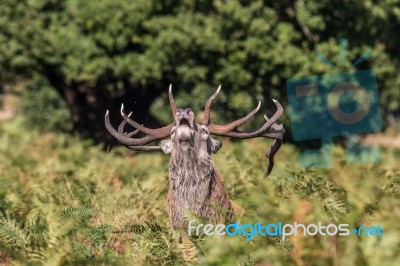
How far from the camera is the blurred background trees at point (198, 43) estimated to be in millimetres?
20750

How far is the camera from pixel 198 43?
20.9m

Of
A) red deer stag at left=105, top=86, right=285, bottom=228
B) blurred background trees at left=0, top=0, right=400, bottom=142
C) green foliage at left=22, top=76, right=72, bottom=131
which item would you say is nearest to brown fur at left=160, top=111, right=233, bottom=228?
red deer stag at left=105, top=86, right=285, bottom=228

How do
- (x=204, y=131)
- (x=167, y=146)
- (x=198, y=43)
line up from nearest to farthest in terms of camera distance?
(x=204, y=131) < (x=167, y=146) < (x=198, y=43)

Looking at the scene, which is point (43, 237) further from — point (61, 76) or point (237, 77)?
point (61, 76)

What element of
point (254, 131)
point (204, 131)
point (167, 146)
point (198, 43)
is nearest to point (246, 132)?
point (254, 131)

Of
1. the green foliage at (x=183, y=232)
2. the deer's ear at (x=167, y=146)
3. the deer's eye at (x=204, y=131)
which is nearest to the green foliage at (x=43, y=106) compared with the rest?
the green foliage at (x=183, y=232)

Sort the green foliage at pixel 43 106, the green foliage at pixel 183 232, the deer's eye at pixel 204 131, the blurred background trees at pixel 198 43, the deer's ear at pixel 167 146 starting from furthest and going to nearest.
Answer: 1. the green foliage at pixel 43 106
2. the blurred background trees at pixel 198 43
3. the deer's ear at pixel 167 146
4. the deer's eye at pixel 204 131
5. the green foliage at pixel 183 232

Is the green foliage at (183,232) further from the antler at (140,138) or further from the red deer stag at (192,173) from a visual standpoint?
the antler at (140,138)

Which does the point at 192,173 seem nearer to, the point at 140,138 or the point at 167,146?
the point at 167,146

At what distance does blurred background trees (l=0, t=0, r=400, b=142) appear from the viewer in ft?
68.1

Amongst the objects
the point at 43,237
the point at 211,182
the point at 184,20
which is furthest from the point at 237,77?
the point at 43,237

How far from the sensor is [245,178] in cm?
1213

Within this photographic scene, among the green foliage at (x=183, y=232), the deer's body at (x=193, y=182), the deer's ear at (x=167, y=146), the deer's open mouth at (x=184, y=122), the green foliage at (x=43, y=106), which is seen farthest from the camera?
the green foliage at (x=43, y=106)

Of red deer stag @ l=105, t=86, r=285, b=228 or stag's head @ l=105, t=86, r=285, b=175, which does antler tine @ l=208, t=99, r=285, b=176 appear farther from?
red deer stag @ l=105, t=86, r=285, b=228
